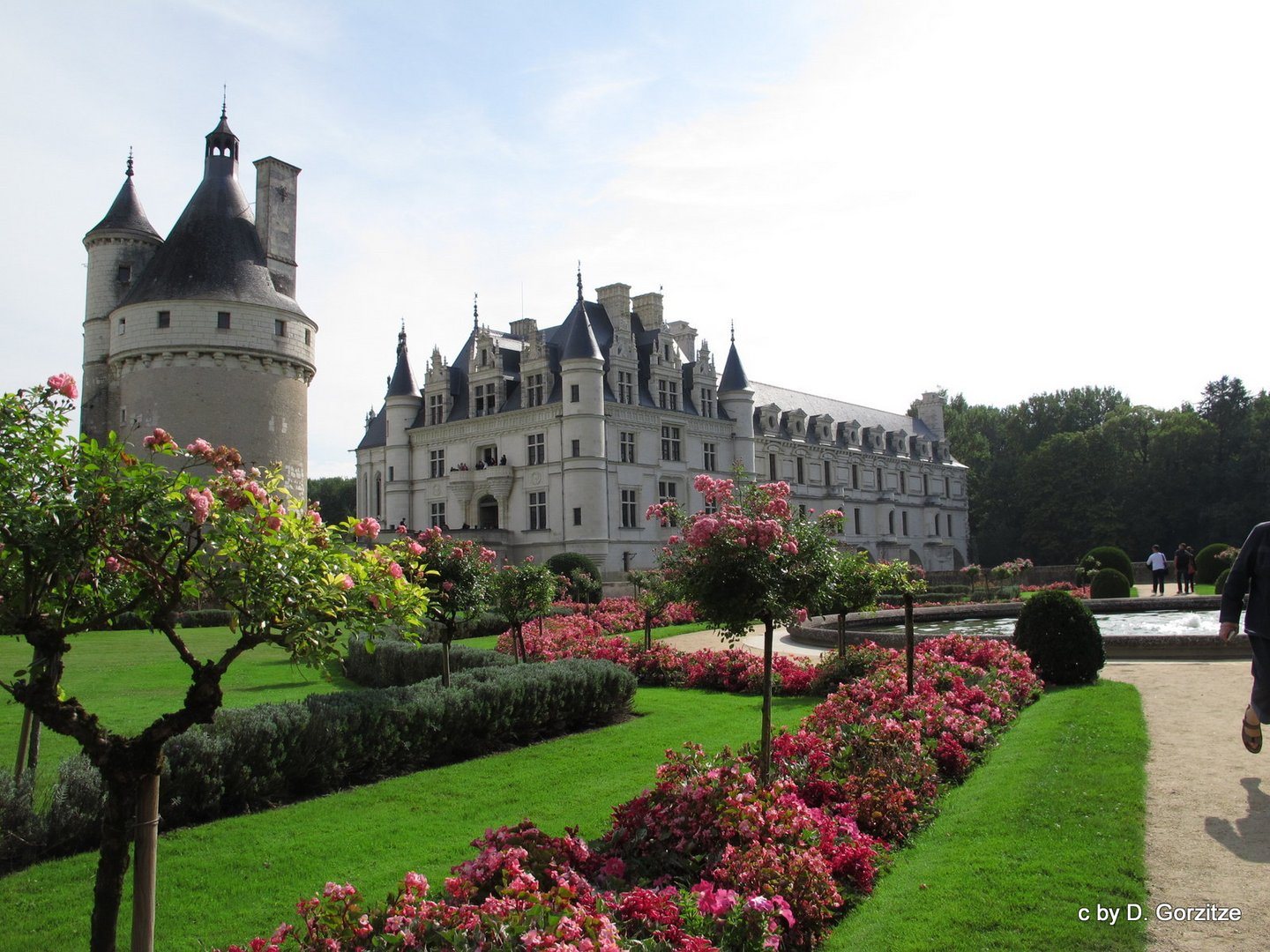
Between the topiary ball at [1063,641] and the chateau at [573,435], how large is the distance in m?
28.5

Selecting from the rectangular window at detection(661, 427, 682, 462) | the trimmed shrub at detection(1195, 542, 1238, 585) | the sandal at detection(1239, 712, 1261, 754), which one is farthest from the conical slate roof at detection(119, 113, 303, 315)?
the trimmed shrub at detection(1195, 542, 1238, 585)

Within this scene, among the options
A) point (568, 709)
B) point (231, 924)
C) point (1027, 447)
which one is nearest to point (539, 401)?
point (568, 709)

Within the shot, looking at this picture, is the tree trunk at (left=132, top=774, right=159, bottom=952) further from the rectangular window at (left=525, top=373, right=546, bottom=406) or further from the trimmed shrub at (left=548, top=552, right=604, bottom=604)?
the rectangular window at (left=525, top=373, right=546, bottom=406)

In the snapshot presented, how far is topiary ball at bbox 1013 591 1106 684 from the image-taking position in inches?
584

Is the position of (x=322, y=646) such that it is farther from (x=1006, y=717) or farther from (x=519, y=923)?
(x=1006, y=717)

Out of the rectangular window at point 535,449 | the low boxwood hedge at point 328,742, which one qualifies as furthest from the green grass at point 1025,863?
the rectangular window at point 535,449

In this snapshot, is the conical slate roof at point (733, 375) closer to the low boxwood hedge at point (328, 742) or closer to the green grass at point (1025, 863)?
the low boxwood hedge at point (328, 742)

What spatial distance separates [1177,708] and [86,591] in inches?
493

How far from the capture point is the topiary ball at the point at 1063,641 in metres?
14.8

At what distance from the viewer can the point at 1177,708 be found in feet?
40.3

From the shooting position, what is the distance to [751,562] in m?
8.85

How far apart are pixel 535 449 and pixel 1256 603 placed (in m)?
39.7

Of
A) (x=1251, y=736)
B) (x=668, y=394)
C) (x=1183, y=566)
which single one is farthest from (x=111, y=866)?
(x=668, y=394)

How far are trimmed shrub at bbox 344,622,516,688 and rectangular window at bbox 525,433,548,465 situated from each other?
86.6 ft
